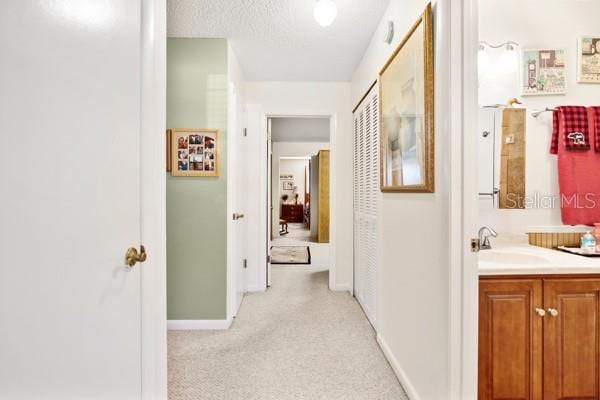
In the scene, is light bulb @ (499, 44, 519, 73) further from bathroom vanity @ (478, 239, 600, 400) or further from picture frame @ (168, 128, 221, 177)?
picture frame @ (168, 128, 221, 177)

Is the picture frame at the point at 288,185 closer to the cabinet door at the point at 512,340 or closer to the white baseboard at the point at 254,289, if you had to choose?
the white baseboard at the point at 254,289

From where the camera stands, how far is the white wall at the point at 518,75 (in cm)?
211

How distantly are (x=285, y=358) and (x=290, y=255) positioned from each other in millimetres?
3718

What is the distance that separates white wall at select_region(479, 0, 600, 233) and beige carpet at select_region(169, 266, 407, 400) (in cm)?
128

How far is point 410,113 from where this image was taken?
5.89ft

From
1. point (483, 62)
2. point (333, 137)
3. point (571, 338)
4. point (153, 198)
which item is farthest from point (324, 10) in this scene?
point (571, 338)

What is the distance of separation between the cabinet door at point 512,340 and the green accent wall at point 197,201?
1.96 meters

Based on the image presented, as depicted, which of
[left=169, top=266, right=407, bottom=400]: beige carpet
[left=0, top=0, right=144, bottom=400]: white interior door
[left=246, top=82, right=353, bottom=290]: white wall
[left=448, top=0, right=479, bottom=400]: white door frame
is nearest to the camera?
[left=0, top=0, right=144, bottom=400]: white interior door

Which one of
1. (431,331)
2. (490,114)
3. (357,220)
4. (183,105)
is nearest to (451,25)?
(490,114)

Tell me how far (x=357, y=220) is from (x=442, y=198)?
207 centimetres

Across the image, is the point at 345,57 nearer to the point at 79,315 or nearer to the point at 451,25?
the point at 451,25

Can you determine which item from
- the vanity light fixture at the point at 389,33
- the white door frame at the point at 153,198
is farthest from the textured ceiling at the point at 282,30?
the white door frame at the point at 153,198

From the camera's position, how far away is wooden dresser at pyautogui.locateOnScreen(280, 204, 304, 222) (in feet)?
37.8

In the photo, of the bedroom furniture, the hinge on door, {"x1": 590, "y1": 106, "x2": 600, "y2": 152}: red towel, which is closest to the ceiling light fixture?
the hinge on door
